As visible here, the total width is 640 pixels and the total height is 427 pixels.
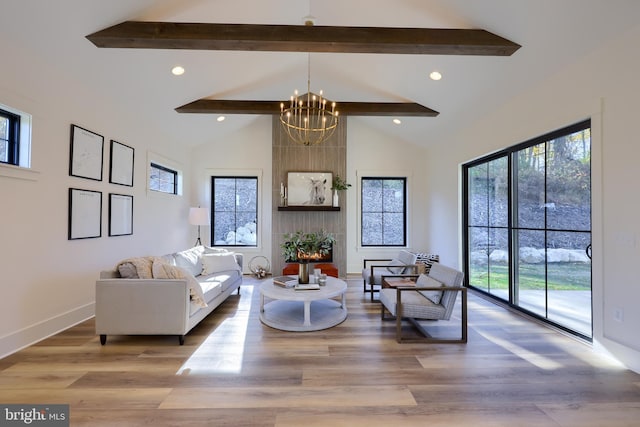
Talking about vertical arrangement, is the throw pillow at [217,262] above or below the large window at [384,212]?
below

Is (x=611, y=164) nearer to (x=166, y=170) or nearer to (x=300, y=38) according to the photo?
(x=300, y=38)

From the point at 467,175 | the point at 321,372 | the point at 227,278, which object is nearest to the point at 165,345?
the point at 227,278

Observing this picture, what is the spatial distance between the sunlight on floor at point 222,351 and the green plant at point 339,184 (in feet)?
11.1

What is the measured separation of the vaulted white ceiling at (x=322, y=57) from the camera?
105 inches

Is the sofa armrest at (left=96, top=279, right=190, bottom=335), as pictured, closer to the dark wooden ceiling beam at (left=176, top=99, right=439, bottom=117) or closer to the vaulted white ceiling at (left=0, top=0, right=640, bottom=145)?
the vaulted white ceiling at (left=0, top=0, right=640, bottom=145)

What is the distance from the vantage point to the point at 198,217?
19.5 ft

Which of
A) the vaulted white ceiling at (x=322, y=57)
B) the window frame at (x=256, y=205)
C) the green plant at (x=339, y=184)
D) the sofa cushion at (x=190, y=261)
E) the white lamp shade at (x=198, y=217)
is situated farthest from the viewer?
the window frame at (x=256, y=205)

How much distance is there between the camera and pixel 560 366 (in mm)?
2529

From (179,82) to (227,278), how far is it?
295 cm

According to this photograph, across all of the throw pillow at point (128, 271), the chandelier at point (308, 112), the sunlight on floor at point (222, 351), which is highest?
the chandelier at point (308, 112)

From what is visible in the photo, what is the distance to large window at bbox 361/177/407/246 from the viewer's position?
686 centimetres

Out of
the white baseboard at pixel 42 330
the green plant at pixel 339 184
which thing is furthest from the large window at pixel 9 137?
the green plant at pixel 339 184

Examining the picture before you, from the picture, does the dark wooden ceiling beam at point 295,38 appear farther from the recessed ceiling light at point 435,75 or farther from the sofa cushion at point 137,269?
the sofa cushion at point 137,269

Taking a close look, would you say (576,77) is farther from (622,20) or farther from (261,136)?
(261,136)
